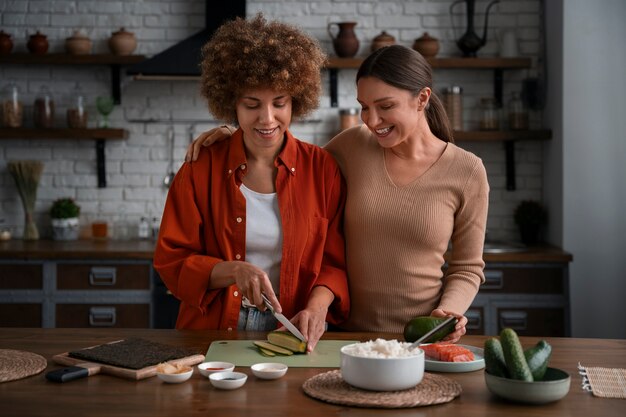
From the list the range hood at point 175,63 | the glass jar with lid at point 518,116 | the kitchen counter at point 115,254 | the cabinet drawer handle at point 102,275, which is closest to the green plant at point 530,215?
the kitchen counter at point 115,254

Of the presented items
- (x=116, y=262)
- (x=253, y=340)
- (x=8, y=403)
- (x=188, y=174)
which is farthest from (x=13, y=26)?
(x=8, y=403)

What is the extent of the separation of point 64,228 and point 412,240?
3.13 meters

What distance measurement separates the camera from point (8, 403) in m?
1.69

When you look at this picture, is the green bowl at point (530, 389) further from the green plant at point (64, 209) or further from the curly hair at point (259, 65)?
the green plant at point (64, 209)

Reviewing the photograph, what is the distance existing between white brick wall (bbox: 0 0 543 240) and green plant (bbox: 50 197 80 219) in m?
0.19

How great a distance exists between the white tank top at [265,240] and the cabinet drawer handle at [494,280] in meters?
2.35

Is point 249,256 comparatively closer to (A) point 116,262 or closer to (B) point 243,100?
(B) point 243,100

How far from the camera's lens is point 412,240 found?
8.25ft

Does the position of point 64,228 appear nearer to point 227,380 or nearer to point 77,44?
point 77,44

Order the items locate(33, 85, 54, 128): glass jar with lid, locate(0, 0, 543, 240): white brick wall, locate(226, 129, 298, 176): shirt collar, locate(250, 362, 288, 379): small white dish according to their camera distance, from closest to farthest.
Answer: locate(250, 362, 288, 379): small white dish, locate(226, 129, 298, 176): shirt collar, locate(33, 85, 54, 128): glass jar with lid, locate(0, 0, 543, 240): white brick wall

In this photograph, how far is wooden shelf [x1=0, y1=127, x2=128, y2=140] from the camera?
502cm

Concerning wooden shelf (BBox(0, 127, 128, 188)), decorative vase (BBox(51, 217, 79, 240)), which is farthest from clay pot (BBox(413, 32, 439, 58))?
decorative vase (BBox(51, 217, 79, 240))

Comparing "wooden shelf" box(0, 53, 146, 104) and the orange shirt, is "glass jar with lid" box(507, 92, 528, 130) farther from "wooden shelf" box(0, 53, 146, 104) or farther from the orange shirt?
the orange shirt

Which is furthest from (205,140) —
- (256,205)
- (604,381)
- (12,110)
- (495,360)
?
(12,110)
